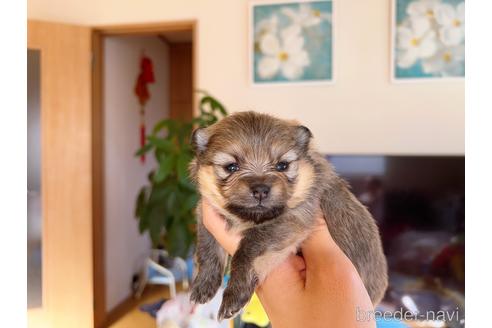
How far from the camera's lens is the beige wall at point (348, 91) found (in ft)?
3.93

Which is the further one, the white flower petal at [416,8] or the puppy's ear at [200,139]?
the white flower petal at [416,8]

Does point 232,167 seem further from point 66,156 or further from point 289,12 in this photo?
point 66,156

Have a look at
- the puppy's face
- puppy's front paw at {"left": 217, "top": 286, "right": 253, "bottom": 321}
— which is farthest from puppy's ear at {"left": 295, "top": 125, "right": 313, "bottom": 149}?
puppy's front paw at {"left": 217, "top": 286, "right": 253, "bottom": 321}

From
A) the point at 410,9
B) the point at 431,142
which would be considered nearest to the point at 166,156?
the point at 410,9

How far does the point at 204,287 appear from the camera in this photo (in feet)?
1.96

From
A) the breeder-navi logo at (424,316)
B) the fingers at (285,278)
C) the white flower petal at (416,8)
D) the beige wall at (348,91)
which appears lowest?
the breeder-navi logo at (424,316)

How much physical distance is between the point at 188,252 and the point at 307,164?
37.5 inches

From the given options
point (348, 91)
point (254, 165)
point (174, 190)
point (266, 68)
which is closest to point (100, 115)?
point (174, 190)

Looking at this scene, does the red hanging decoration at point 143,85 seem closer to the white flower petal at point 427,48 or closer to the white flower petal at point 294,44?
the white flower petal at point 294,44

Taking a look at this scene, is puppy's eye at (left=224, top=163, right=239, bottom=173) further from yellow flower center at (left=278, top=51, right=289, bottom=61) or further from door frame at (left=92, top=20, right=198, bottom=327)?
door frame at (left=92, top=20, right=198, bottom=327)

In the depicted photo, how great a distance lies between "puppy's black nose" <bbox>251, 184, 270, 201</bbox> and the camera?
448mm

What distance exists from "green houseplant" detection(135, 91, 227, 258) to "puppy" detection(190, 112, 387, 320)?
659 millimetres

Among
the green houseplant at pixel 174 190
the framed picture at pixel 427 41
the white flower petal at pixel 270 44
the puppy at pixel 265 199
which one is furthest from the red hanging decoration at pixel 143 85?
the puppy at pixel 265 199
